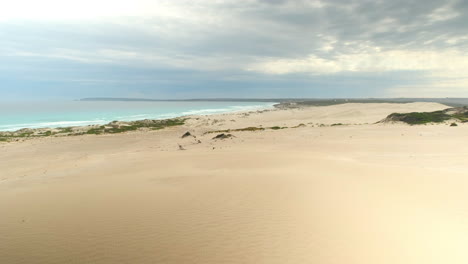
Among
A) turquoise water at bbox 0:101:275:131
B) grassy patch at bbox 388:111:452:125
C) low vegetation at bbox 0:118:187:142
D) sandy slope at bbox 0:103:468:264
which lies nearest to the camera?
sandy slope at bbox 0:103:468:264

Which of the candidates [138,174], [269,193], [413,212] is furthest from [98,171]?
[413,212]

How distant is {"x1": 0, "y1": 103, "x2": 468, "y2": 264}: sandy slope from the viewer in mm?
6250

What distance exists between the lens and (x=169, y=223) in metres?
7.81

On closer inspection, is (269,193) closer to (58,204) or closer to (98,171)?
(58,204)

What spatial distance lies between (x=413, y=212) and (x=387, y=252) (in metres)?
2.80

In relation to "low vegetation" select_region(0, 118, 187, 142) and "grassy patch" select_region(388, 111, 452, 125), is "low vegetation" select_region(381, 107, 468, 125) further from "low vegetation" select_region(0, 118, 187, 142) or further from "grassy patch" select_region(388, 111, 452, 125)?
"low vegetation" select_region(0, 118, 187, 142)

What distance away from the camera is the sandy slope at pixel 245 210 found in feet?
20.5

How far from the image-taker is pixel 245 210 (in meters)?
8.58

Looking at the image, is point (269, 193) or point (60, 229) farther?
point (269, 193)

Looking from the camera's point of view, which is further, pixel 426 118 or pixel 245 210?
pixel 426 118

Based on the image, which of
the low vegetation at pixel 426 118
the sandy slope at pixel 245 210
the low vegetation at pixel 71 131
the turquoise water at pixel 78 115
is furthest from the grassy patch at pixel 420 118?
the turquoise water at pixel 78 115

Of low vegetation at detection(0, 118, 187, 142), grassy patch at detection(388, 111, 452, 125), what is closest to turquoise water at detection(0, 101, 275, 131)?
low vegetation at detection(0, 118, 187, 142)

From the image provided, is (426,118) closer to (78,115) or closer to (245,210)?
(245,210)

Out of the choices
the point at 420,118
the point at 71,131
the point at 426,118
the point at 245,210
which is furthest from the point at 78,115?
the point at 245,210
